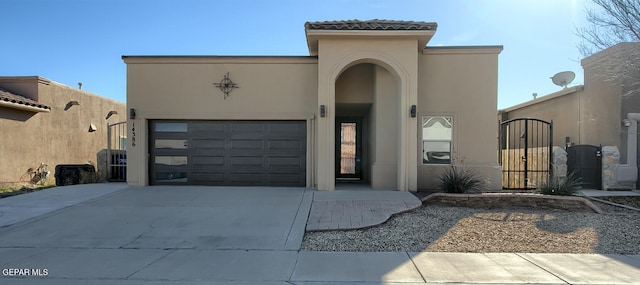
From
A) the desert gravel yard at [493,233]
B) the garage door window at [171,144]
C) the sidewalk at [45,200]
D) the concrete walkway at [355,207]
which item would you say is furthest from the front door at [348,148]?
the sidewalk at [45,200]

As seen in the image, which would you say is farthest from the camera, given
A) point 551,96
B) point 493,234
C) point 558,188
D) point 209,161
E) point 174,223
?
point 551,96

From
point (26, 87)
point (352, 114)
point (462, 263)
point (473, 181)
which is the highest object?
point (26, 87)

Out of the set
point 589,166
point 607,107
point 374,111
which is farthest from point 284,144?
point 607,107

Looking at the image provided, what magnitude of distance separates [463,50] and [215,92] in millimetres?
7774

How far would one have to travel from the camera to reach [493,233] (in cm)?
664

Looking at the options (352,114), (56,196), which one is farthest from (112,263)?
(352,114)

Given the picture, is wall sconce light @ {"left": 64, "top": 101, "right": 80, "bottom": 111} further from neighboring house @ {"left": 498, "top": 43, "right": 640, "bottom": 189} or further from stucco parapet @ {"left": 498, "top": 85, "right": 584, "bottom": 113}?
stucco parapet @ {"left": 498, "top": 85, "right": 584, "bottom": 113}

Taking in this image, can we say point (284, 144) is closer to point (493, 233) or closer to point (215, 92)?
point (215, 92)

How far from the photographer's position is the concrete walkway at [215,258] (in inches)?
179

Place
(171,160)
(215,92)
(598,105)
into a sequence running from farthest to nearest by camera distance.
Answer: (598,105)
(171,160)
(215,92)

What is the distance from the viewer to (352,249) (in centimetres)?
572

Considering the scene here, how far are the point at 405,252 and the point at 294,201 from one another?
3789 mm

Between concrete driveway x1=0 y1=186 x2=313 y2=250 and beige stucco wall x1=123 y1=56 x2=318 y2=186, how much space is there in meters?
2.48

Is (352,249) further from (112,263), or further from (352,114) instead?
(352,114)
